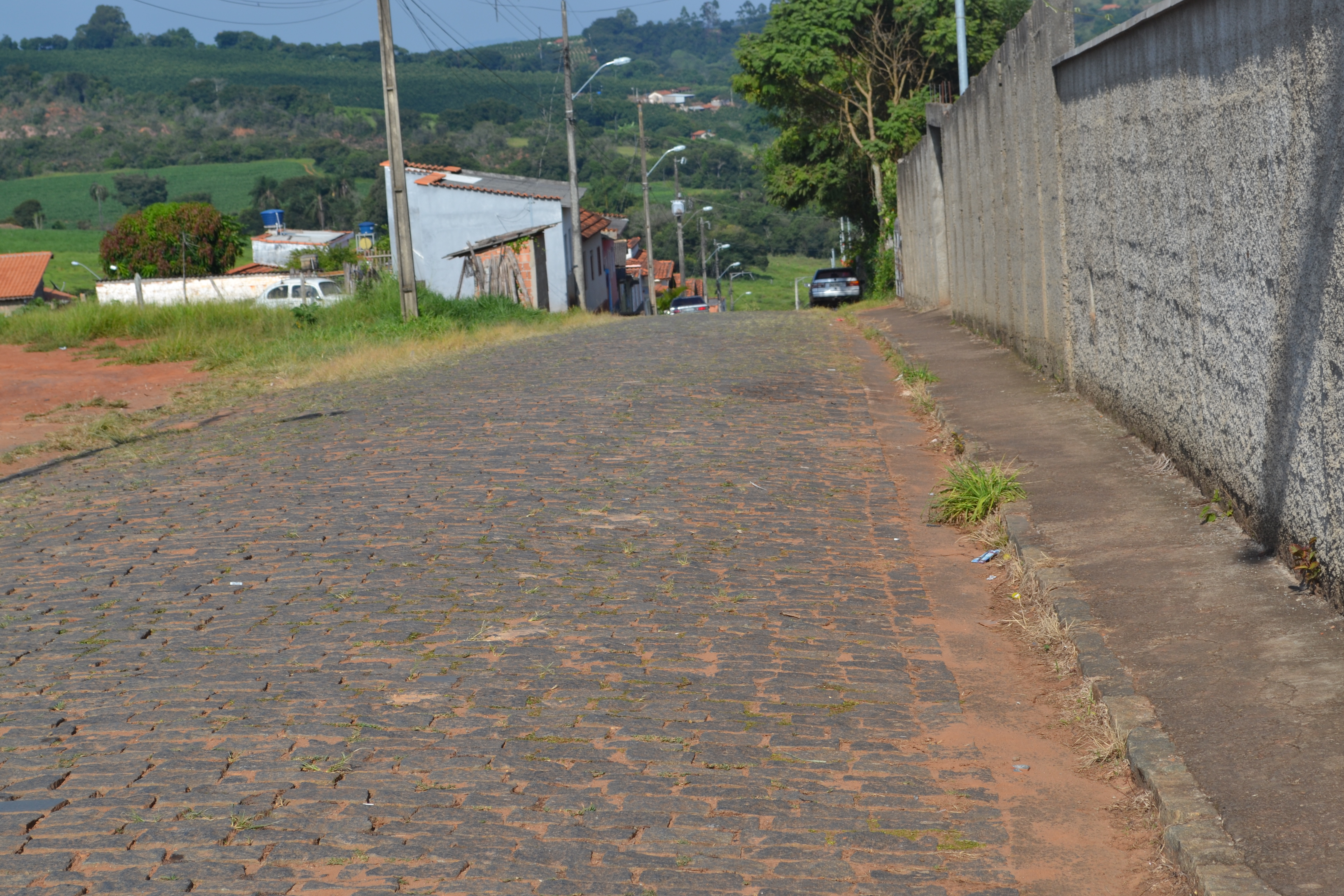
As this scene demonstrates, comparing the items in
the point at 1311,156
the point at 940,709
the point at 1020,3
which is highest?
the point at 1020,3

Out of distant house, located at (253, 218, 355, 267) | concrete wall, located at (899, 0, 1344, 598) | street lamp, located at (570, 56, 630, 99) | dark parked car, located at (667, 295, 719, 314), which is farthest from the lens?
distant house, located at (253, 218, 355, 267)

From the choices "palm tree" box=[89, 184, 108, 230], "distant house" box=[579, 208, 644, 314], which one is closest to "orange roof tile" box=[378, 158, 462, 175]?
"distant house" box=[579, 208, 644, 314]

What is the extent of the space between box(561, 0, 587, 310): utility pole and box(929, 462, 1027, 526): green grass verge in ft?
90.1

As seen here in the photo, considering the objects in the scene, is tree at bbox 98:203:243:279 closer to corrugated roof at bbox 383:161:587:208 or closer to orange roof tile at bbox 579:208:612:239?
orange roof tile at bbox 579:208:612:239

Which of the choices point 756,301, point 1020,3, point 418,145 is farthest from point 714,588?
point 418,145

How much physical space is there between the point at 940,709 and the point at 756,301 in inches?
2889

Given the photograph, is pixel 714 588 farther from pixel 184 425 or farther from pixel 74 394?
pixel 74 394

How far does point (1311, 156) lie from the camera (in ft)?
17.0

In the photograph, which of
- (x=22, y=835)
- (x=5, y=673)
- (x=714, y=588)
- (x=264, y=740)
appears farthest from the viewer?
(x=714, y=588)

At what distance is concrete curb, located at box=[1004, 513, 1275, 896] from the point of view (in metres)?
3.36

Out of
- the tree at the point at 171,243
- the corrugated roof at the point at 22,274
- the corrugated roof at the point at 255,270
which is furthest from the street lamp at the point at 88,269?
the corrugated roof at the point at 255,270

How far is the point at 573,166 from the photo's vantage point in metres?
34.4

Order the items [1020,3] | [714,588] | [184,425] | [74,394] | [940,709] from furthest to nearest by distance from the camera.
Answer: [1020,3] < [74,394] < [184,425] < [714,588] < [940,709]

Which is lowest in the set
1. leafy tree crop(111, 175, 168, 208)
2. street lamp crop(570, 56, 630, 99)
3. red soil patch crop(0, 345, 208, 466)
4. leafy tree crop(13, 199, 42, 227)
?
red soil patch crop(0, 345, 208, 466)
